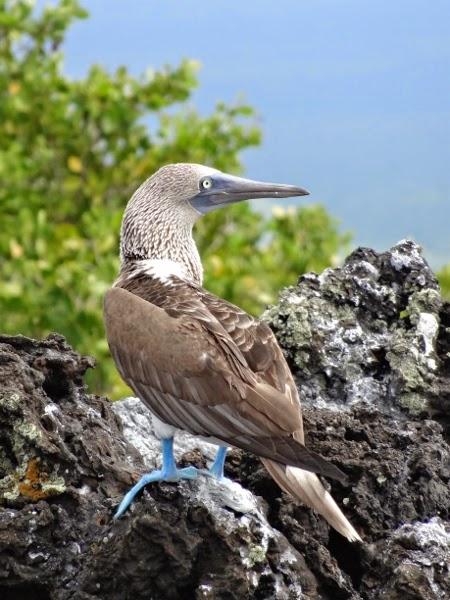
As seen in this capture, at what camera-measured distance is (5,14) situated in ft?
49.5

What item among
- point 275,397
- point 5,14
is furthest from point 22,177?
point 275,397

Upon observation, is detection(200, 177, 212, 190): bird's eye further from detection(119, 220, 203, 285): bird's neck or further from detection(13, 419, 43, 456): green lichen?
detection(13, 419, 43, 456): green lichen

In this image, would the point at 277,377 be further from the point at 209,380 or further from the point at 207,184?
the point at 207,184

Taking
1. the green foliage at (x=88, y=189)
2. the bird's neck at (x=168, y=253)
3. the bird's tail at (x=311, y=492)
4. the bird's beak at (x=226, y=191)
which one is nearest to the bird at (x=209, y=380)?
the bird's tail at (x=311, y=492)

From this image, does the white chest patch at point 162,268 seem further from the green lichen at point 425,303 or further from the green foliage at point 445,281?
the green foliage at point 445,281

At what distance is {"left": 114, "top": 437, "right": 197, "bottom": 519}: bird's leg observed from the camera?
15.7 ft

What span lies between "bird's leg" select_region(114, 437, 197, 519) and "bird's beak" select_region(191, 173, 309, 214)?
1.80 meters

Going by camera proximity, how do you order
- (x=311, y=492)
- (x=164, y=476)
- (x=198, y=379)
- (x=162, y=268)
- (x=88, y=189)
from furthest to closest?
(x=88, y=189)
(x=162, y=268)
(x=198, y=379)
(x=164, y=476)
(x=311, y=492)

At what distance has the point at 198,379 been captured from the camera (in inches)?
197

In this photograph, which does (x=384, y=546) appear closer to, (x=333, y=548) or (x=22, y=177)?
(x=333, y=548)

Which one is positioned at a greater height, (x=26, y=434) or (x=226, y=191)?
(x=226, y=191)

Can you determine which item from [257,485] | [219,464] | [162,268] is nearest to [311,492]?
[219,464]

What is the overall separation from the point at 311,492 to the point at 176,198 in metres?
2.28

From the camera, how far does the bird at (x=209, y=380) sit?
185 inches
